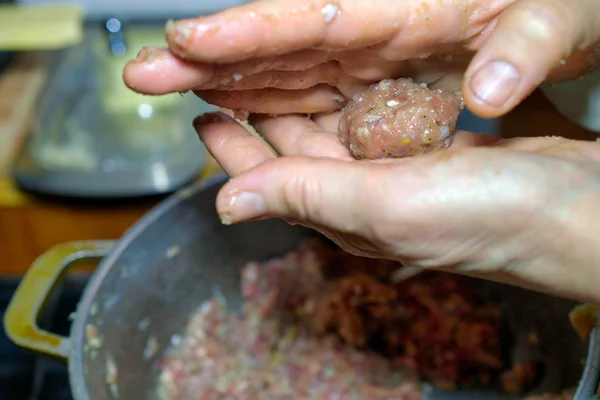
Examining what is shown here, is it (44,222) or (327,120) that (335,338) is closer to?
(327,120)

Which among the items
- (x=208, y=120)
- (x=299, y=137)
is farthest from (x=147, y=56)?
(x=299, y=137)

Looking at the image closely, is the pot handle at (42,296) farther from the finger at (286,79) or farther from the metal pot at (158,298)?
the finger at (286,79)

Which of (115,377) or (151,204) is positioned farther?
(151,204)

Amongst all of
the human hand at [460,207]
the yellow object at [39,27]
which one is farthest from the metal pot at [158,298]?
the yellow object at [39,27]

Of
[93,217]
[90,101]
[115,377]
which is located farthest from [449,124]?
[90,101]

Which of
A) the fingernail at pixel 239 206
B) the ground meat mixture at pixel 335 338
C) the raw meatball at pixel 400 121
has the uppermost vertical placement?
the raw meatball at pixel 400 121

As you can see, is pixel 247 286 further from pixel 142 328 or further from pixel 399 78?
pixel 399 78

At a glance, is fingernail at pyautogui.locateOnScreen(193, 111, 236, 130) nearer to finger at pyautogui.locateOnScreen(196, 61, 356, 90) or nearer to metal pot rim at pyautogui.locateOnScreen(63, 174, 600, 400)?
finger at pyautogui.locateOnScreen(196, 61, 356, 90)
